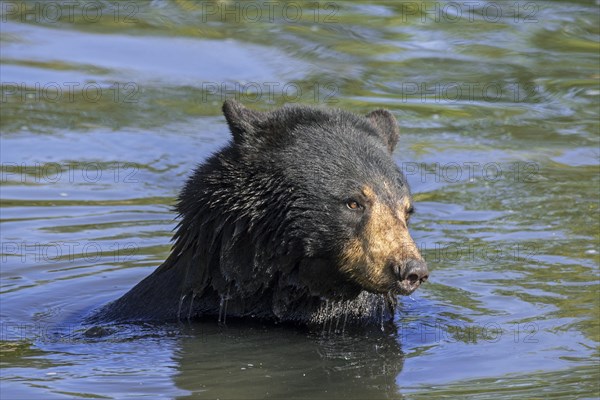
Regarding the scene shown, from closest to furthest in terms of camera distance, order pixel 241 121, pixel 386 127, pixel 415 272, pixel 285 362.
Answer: pixel 415 272, pixel 285 362, pixel 241 121, pixel 386 127

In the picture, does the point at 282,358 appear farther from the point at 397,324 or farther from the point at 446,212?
the point at 446,212

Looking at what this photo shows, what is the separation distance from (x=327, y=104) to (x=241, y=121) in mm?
6890

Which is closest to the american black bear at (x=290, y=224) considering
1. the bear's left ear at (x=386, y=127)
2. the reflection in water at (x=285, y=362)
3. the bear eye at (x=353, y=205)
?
the bear eye at (x=353, y=205)

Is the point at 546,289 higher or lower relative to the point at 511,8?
lower

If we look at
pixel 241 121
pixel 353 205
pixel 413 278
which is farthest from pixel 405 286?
pixel 241 121

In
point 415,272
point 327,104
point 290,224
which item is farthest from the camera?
point 327,104

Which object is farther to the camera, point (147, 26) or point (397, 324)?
point (147, 26)

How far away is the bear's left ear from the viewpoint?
853cm

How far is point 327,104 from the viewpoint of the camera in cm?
1484

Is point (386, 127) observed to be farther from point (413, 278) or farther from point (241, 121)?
point (413, 278)

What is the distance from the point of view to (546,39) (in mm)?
16828

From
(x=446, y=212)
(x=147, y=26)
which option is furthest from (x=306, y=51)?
(x=446, y=212)

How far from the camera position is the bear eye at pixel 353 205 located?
25.4 feet

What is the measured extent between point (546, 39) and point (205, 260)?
9.99 metres
